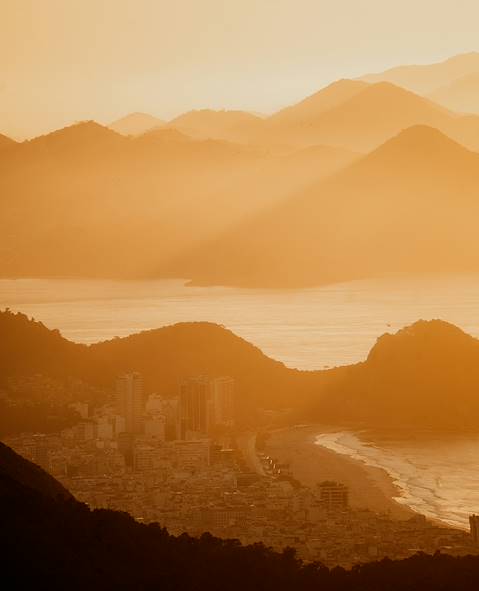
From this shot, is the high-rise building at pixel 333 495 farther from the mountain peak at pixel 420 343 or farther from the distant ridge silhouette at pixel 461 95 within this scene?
the distant ridge silhouette at pixel 461 95

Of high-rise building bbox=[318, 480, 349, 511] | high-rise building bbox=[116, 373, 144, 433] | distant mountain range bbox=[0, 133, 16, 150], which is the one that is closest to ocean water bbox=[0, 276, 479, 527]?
high-rise building bbox=[318, 480, 349, 511]

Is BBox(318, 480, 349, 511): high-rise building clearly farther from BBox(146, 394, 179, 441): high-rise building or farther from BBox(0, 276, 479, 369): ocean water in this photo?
BBox(0, 276, 479, 369): ocean water

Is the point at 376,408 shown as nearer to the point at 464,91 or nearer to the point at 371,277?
the point at 371,277

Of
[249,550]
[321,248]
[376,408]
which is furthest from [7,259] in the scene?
[249,550]

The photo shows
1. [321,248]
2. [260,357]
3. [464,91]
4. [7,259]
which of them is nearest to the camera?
[260,357]

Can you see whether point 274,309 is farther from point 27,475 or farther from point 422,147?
point 422,147

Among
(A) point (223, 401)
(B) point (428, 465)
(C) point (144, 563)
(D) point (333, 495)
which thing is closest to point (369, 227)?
(A) point (223, 401)

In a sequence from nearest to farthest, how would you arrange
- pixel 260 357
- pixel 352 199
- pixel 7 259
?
pixel 260 357, pixel 7 259, pixel 352 199
